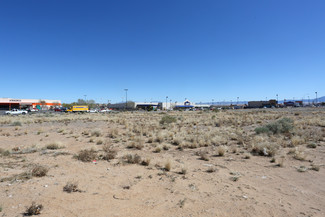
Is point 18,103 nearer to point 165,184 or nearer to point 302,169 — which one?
point 165,184

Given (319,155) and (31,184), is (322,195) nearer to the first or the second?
(319,155)

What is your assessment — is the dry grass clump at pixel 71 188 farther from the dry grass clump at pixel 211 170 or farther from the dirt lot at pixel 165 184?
the dry grass clump at pixel 211 170

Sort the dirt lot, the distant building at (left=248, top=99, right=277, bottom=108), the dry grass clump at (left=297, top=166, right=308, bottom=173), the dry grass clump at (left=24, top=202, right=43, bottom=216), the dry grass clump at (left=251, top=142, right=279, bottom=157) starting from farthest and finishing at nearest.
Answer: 1. the distant building at (left=248, top=99, right=277, bottom=108)
2. the dry grass clump at (left=251, top=142, right=279, bottom=157)
3. the dry grass clump at (left=297, top=166, right=308, bottom=173)
4. the dirt lot
5. the dry grass clump at (left=24, top=202, right=43, bottom=216)

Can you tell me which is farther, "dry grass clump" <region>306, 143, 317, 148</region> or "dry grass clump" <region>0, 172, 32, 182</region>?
"dry grass clump" <region>306, 143, 317, 148</region>

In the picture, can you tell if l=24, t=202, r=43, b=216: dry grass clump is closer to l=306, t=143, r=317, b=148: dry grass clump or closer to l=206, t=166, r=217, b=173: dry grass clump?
l=206, t=166, r=217, b=173: dry grass clump

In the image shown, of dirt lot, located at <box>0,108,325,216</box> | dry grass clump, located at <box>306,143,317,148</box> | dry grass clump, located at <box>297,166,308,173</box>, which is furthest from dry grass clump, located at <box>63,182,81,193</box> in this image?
dry grass clump, located at <box>306,143,317,148</box>

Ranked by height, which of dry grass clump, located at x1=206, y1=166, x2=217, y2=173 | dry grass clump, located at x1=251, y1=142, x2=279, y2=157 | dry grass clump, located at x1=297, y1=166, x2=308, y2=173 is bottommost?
dry grass clump, located at x1=206, y1=166, x2=217, y2=173

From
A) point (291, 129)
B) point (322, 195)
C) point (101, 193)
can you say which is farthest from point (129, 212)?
point (291, 129)

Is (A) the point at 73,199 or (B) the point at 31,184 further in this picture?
(B) the point at 31,184

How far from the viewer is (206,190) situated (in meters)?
6.05

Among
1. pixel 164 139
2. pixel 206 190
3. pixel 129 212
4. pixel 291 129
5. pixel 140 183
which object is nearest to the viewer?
pixel 129 212

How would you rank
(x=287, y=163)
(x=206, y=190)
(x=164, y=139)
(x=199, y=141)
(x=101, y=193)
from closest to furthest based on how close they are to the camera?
1. (x=101, y=193)
2. (x=206, y=190)
3. (x=287, y=163)
4. (x=199, y=141)
5. (x=164, y=139)

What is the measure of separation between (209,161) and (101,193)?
18.7 feet

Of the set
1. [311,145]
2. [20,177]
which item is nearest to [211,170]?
[20,177]
